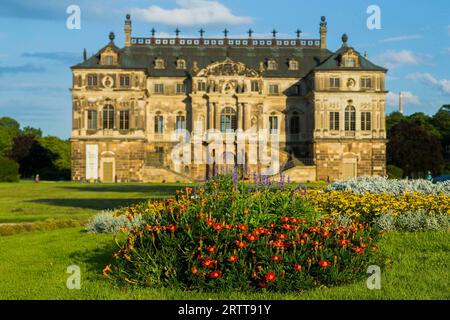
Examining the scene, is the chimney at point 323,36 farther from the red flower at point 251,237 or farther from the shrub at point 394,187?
the red flower at point 251,237

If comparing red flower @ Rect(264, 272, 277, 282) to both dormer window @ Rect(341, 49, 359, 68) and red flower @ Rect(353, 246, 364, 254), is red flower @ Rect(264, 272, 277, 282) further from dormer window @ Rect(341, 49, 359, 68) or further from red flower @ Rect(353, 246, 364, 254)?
dormer window @ Rect(341, 49, 359, 68)

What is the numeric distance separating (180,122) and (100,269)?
60689 millimetres

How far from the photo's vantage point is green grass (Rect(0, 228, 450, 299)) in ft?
35.4

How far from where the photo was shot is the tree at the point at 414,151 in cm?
8194

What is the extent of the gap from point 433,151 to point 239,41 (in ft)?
98.8

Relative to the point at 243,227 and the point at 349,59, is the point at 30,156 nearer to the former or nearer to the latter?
the point at 349,59

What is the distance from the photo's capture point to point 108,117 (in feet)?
228

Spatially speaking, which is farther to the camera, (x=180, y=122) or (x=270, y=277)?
(x=180, y=122)

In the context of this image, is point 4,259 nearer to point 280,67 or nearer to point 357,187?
point 357,187

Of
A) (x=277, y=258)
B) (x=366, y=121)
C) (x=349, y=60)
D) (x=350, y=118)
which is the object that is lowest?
(x=277, y=258)

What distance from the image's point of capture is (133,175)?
2697 inches

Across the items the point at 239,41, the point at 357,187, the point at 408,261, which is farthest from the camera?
the point at 239,41

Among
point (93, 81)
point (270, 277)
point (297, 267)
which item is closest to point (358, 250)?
point (297, 267)

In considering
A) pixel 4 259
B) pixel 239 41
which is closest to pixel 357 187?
pixel 4 259
